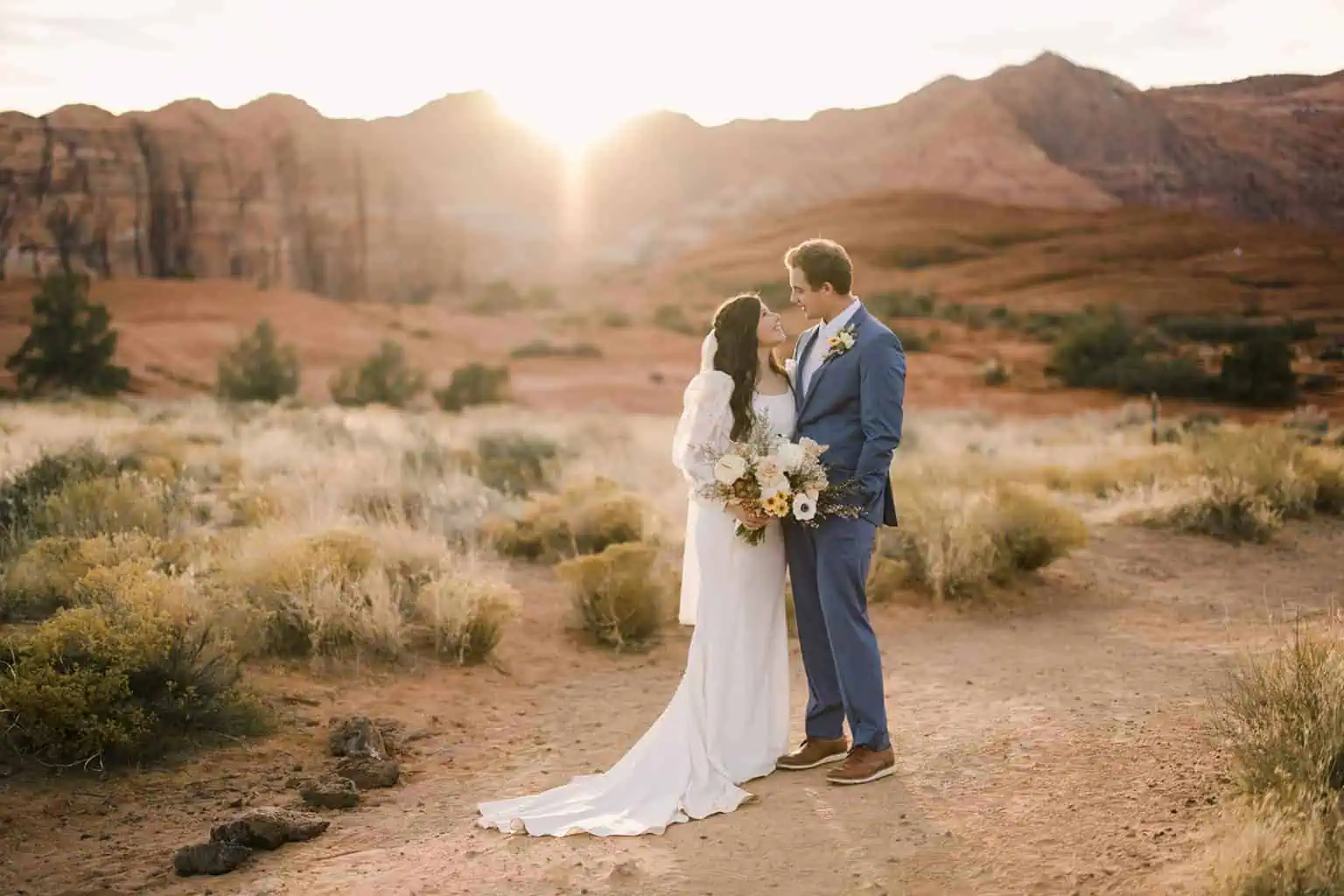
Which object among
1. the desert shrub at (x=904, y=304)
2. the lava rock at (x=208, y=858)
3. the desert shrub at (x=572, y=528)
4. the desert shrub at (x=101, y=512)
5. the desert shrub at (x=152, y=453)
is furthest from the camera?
the desert shrub at (x=904, y=304)

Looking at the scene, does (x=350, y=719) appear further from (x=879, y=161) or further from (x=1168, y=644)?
(x=879, y=161)

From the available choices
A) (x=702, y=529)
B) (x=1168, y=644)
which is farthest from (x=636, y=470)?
(x=702, y=529)

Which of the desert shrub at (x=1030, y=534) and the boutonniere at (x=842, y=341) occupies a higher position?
the boutonniere at (x=842, y=341)

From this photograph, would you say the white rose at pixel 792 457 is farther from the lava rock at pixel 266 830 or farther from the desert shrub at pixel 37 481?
the desert shrub at pixel 37 481

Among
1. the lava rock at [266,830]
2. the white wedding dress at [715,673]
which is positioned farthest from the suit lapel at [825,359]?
the lava rock at [266,830]

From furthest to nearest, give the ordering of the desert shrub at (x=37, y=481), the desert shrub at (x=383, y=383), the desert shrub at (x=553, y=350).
→ the desert shrub at (x=553, y=350) → the desert shrub at (x=383, y=383) → the desert shrub at (x=37, y=481)

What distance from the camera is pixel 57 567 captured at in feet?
27.8

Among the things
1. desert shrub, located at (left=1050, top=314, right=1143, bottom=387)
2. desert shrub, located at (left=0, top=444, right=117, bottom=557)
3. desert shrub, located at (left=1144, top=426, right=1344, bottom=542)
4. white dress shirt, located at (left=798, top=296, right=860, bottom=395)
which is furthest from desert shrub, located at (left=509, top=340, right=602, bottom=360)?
white dress shirt, located at (left=798, top=296, right=860, bottom=395)

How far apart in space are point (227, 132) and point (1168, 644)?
206ft

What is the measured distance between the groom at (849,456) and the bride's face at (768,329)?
0.17 m

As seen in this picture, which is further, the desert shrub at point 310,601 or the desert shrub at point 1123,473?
the desert shrub at point 1123,473

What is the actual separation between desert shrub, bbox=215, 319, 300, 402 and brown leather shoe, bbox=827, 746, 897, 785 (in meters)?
31.3

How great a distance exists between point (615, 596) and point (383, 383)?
25.8m

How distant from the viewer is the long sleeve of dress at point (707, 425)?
5844mm
